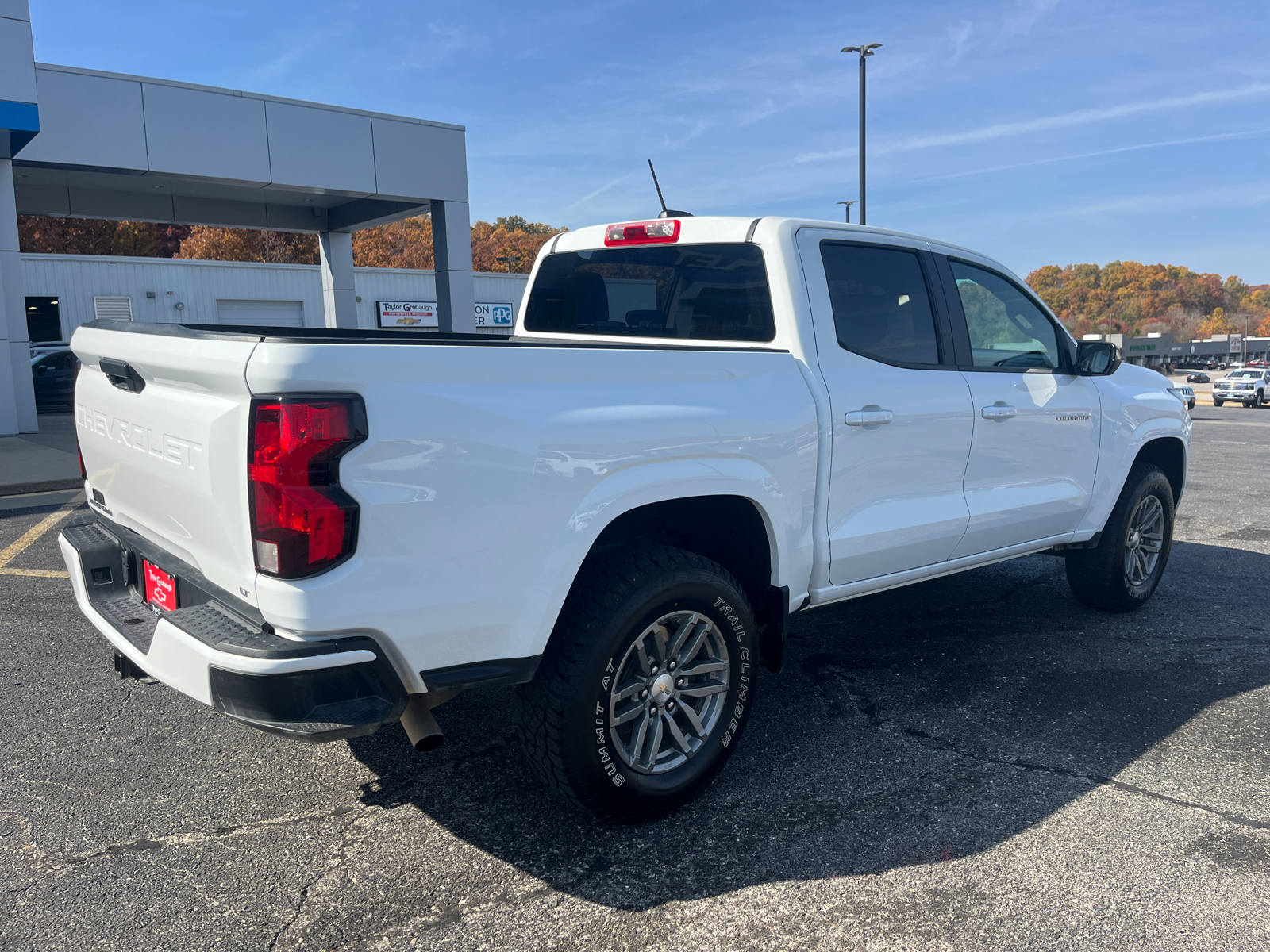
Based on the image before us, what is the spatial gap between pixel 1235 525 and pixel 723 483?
7.13 m

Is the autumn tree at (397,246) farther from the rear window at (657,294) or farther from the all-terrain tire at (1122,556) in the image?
the all-terrain tire at (1122,556)

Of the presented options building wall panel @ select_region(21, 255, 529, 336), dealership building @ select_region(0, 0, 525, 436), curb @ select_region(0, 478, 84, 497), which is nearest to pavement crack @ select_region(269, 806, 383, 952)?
curb @ select_region(0, 478, 84, 497)

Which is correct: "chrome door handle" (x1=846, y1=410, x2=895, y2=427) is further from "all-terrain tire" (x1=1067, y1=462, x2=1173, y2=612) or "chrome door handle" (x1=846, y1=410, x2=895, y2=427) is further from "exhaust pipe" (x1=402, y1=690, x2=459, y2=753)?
"all-terrain tire" (x1=1067, y1=462, x2=1173, y2=612)

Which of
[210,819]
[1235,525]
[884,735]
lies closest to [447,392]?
[210,819]

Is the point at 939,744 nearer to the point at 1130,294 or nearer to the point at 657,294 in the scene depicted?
the point at 657,294

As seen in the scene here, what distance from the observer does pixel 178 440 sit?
2.59 m

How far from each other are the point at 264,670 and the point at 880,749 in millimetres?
2293

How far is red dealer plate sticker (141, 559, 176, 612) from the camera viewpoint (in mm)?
2770

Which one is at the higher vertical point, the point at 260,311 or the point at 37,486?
the point at 260,311

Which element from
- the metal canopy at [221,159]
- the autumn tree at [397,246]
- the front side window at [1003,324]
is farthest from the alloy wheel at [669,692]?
the autumn tree at [397,246]

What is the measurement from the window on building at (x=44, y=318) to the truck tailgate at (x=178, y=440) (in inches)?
1044

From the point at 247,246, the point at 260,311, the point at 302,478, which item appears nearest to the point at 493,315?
the point at 260,311

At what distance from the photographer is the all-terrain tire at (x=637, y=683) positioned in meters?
2.73

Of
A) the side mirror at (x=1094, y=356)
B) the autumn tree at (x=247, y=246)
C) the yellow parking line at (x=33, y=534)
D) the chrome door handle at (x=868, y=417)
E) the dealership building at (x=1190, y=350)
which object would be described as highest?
the autumn tree at (x=247, y=246)
